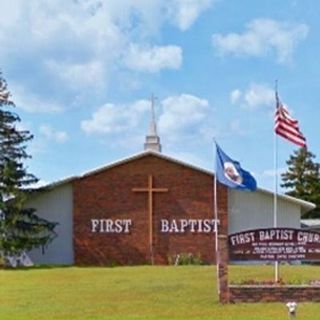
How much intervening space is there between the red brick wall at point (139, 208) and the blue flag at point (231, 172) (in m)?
11.1

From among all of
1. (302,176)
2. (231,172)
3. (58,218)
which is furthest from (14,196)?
(302,176)

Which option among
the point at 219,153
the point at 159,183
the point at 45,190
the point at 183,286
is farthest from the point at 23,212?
the point at 183,286

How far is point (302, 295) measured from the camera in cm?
1920

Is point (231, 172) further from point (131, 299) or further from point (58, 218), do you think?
point (58, 218)

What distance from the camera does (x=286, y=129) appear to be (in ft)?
73.7

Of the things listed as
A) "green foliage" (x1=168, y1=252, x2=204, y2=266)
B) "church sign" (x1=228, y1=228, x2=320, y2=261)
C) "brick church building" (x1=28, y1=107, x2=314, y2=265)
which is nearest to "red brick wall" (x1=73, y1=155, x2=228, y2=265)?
"brick church building" (x1=28, y1=107, x2=314, y2=265)

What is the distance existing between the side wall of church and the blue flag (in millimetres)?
13475

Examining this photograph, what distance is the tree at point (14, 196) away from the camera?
36938 millimetres

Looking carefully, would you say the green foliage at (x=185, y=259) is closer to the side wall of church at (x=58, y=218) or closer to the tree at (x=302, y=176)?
the side wall of church at (x=58, y=218)

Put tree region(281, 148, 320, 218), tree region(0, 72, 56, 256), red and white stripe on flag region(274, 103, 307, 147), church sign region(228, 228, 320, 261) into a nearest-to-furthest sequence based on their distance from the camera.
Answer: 1. church sign region(228, 228, 320, 261)
2. red and white stripe on flag region(274, 103, 307, 147)
3. tree region(0, 72, 56, 256)
4. tree region(281, 148, 320, 218)

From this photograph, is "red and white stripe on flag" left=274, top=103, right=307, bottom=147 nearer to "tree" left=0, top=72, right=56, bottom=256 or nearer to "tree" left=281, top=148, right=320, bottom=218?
"tree" left=0, top=72, right=56, bottom=256

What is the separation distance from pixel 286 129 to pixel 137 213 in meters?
16.8

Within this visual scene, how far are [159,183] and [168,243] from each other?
2.93 metres

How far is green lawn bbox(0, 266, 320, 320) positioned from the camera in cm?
1741
